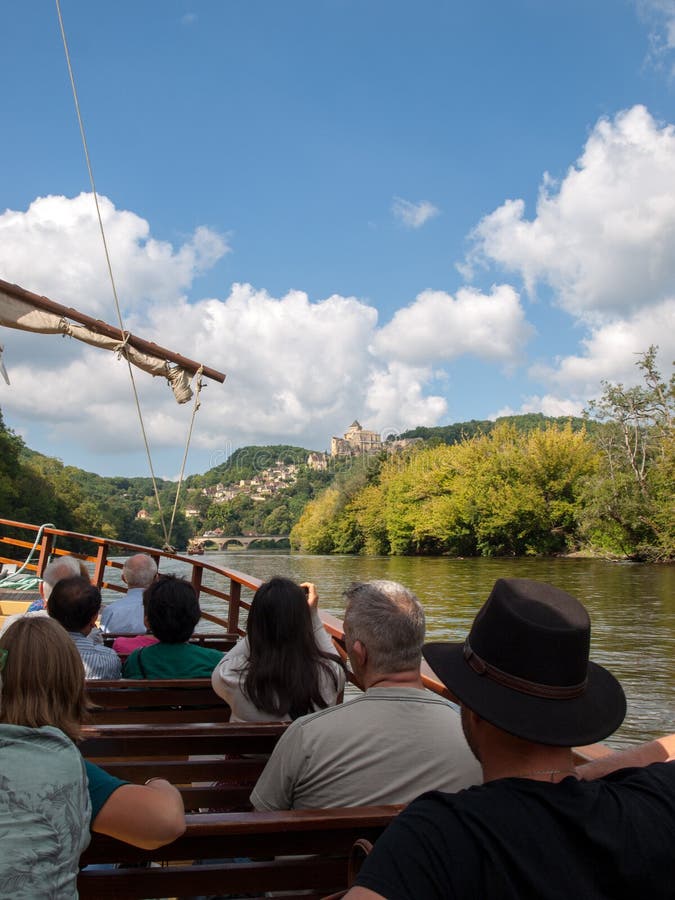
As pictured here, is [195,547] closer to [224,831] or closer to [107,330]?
[107,330]

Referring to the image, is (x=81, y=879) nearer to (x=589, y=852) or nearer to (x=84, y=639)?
(x=589, y=852)

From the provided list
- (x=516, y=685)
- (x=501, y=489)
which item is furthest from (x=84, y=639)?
(x=501, y=489)

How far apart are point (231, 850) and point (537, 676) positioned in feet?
2.68

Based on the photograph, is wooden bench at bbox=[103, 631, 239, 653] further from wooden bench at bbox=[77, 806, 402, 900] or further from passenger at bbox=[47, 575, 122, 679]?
wooden bench at bbox=[77, 806, 402, 900]

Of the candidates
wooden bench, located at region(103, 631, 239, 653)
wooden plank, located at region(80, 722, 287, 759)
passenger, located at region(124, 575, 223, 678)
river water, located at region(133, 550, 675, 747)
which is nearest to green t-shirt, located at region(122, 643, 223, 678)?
passenger, located at region(124, 575, 223, 678)

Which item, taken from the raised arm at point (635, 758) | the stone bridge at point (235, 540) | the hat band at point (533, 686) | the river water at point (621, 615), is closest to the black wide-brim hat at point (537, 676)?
the hat band at point (533, 686)

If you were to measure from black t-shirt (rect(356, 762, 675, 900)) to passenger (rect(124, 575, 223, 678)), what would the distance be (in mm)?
2561

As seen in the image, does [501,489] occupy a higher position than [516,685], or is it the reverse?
[501,489]

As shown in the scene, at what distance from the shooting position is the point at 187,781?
83.5 inches

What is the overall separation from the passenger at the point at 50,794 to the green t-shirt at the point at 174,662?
5.89 ft

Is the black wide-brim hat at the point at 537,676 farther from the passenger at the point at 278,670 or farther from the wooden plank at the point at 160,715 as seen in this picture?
the wooden plank at the point at 160,715

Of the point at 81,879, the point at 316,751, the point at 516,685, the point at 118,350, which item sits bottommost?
the point at 81,879

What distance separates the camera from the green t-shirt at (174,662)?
3.55 meters

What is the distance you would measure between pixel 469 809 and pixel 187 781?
129 centimetres
